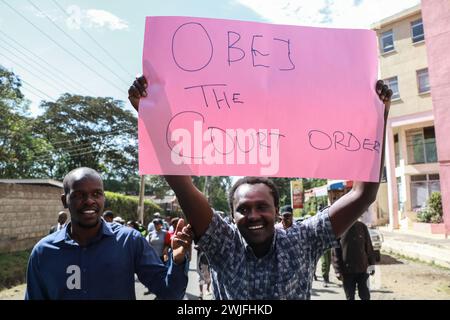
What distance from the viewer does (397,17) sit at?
21375 mm

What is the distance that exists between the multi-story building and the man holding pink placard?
20.2 meters

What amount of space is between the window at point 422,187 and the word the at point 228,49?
68.3ft

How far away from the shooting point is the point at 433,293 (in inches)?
299

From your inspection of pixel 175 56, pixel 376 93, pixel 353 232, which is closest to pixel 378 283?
pixel 353 232

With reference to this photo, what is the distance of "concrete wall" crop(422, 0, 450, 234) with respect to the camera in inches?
637

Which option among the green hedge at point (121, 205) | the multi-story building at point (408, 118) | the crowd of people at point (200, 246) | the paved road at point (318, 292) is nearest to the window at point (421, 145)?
the multi-story building at point (408, 118)

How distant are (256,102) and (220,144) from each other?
0.98 feet

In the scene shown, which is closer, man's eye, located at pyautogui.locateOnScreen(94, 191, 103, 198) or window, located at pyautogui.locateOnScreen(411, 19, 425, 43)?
man's eye, located at pyautogui.locateOnScreen(94, 191, 103, 198)

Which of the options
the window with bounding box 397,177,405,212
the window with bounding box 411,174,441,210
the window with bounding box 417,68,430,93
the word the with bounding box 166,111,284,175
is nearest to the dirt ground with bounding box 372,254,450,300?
the word the with bounding box 166,111,284,175

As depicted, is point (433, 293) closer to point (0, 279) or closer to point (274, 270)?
point (274, 270)

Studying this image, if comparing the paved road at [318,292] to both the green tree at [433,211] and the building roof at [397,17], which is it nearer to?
the green tree at [433,211]

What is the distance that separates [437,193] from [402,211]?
343 cm

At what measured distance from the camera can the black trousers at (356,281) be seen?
5.72 metres

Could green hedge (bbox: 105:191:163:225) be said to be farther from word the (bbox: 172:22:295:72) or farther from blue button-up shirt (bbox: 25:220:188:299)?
word the (bbox: 172:22:295:72)
